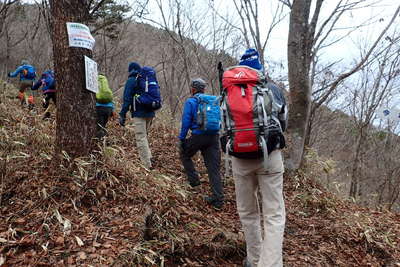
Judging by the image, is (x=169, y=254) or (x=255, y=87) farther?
(x=169, y=254)

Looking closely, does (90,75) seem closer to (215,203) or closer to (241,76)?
(241,76)

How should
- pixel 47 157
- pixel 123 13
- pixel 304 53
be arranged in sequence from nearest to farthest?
pixel 47 157, pixel 304 53, pixel 123 13

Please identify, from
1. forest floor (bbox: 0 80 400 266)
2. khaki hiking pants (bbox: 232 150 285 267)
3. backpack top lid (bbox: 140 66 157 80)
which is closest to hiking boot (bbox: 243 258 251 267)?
khaki hiking pants (bbox: 232 150 285 267)

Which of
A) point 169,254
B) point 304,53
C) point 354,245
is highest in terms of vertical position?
point 304,53

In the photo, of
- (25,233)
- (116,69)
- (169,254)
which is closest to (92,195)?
(25,233)

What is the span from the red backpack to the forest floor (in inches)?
47.5

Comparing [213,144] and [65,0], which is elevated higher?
[65,0]

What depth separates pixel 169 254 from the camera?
114 inches

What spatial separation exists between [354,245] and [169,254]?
2743 millimetres

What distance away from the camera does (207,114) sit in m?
4.37

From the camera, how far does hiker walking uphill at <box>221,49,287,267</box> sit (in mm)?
2518

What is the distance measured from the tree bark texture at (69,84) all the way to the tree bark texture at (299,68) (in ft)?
11.0

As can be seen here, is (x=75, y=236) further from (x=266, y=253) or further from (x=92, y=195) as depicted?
(x=266, y=253)

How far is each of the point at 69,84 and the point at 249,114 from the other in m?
2.15
